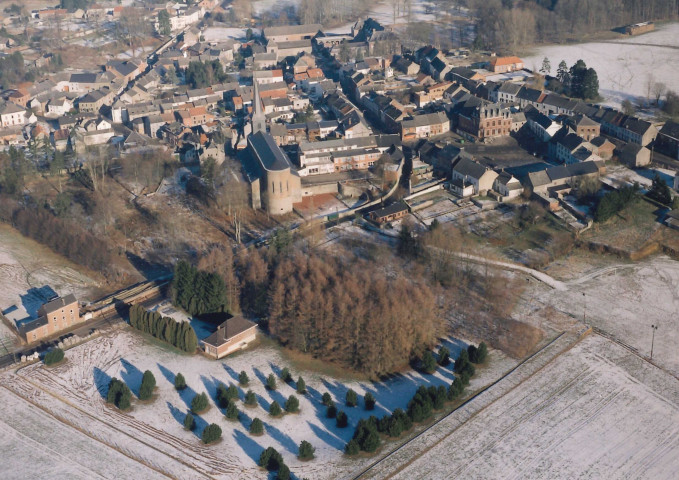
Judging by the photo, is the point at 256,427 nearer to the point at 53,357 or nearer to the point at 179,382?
the point at 179,382

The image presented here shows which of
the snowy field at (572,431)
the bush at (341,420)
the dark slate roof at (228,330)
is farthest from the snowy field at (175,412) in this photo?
the snowy field at (572,431)

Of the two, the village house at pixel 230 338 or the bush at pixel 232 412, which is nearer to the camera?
the bush at pixel 232 412

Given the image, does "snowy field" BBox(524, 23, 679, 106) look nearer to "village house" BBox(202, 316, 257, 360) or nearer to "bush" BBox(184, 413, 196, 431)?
"village house" BBox(202, 316, 257, 360)

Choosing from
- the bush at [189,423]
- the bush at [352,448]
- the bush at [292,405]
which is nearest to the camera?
the bush at [352,448]

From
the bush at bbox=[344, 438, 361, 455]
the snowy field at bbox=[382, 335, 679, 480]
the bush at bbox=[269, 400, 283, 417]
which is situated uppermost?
the bush at bbox=[269, 400, 283, 417]

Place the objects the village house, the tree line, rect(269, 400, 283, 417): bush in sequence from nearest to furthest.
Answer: rect(269, 400, 283, 417): bush → the village house → the tree line

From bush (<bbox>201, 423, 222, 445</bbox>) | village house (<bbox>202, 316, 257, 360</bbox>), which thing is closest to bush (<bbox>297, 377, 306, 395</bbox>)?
bush (<bbox>201, 423, 222, 445</bbox>)

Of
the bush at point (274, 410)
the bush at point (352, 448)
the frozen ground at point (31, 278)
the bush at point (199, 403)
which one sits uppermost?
the frozen ground at point (31, 278)

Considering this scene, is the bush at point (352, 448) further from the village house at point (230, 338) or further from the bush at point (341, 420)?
the village house at point (230, 338)
